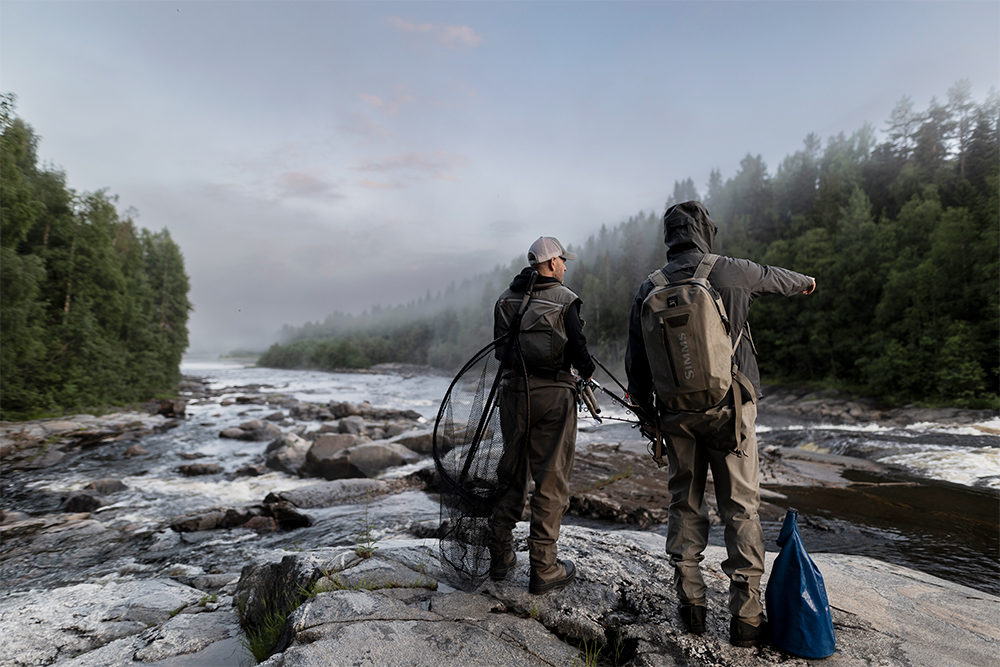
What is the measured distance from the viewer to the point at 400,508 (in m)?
9.17

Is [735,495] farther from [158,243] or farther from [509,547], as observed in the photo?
[158,243]

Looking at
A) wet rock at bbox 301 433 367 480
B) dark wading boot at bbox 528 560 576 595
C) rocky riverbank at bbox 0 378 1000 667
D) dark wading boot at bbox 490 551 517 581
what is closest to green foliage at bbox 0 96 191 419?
rocky riverbank at bbox 0 378 1000 667

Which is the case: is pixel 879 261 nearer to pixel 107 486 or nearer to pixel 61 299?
pixel 107 486

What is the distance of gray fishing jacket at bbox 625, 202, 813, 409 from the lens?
2984 mm

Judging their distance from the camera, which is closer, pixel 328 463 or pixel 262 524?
pixel 262 524

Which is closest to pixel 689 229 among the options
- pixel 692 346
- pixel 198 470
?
pixel 692 346

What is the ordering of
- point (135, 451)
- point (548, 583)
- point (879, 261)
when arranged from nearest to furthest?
point (548, 583), point (135, 451), point (879, 261)

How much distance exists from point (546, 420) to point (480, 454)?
67cm

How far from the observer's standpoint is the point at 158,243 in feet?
134

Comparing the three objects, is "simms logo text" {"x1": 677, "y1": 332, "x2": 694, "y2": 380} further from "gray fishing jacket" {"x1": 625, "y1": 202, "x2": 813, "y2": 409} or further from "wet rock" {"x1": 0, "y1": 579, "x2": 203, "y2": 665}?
"wet rock" {"x1": 0, "y1": 579, "x2": 203, "y2": 665}

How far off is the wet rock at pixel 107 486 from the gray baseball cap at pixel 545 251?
12.8 metres

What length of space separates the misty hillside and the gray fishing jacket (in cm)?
599

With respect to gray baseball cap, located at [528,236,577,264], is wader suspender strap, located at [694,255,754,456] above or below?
below

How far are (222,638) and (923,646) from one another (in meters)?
5.34
